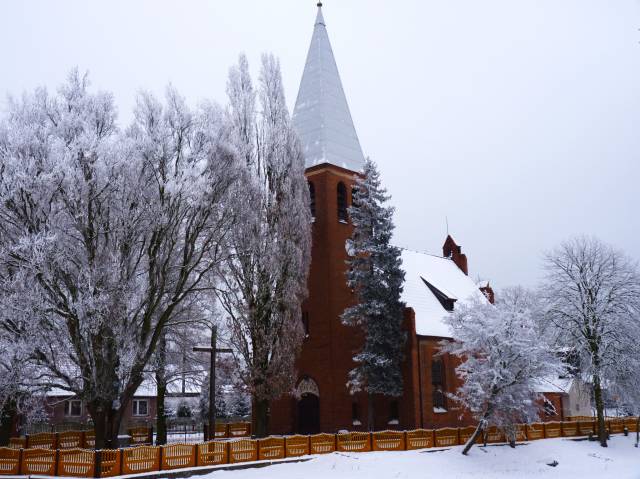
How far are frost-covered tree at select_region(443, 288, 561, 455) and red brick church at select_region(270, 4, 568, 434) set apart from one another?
14.9ft

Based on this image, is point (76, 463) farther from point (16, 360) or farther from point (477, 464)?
point (477, 464)

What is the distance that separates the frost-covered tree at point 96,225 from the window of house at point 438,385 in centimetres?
1706

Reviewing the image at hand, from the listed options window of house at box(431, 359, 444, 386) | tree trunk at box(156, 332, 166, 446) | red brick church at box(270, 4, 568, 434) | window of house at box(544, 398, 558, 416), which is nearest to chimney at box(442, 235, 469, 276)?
red brick church at box(270, 4, 568, 434)

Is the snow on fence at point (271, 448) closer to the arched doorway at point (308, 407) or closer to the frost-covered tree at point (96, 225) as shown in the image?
the frost-covered tree at point (96, 225)

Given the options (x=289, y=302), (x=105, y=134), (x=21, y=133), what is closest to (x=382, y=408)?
(x=289, y=302)

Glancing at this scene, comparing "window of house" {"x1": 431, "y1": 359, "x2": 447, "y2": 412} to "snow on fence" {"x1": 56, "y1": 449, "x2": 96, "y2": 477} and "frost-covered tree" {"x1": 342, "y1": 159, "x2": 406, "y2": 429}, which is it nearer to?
"frost-covered tree" {"x1": 342, "y1": 159, "x2": 406, "y2": 429}

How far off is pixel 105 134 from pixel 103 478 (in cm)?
1226

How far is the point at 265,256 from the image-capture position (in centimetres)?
2855

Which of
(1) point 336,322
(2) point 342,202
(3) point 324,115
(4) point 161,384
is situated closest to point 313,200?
(2) point 342,202

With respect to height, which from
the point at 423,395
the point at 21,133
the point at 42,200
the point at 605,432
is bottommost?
the point at 605,432

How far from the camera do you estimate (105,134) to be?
2334cm

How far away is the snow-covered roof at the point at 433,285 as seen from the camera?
36312 millimetres

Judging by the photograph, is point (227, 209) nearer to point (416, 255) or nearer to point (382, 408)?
point (382, 408)

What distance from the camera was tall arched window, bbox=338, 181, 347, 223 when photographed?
3712 centimetres
